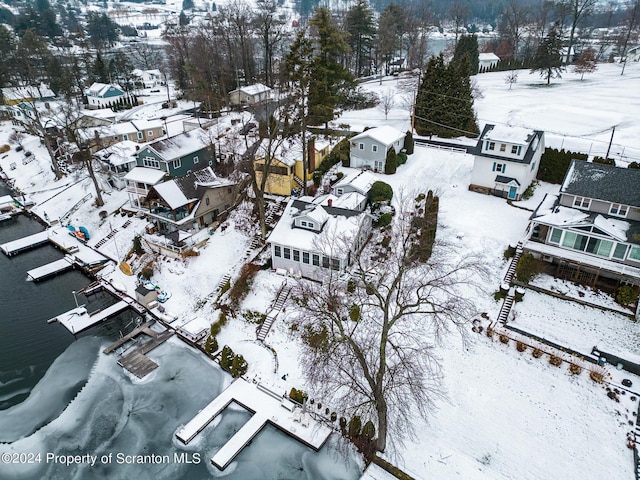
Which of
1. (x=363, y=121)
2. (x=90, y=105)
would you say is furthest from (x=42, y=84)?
(x=363, y=121)

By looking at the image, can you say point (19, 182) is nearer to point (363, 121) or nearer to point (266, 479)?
point (363, 121)

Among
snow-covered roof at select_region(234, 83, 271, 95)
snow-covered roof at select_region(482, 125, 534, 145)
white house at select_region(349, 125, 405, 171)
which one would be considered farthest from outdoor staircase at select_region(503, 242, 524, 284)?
snow-covered roof at select_region(234, 83, 271, 95)

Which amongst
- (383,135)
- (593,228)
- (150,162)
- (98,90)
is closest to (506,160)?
(593,228)

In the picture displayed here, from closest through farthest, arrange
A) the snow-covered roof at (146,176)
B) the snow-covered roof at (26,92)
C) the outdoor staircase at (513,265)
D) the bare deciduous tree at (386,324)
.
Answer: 1. the bare deciduous tree at (386,324)
2. the outdoor staircase at (513,265)
3. the snow-covered roof at (146,176)
4. the snow-covered roof at (26,92)

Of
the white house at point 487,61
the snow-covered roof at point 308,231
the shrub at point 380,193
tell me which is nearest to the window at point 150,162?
the snow-covered roof at point 308,231

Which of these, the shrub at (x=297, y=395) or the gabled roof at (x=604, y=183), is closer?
the shrub at (x=297, y=395)

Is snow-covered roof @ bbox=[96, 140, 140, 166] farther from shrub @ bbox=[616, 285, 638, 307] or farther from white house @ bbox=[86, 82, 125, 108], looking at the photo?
shrub @ bbox=[616, 285, 638, 307]

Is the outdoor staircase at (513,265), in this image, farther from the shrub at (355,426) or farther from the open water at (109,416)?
the open water at (109,416)
